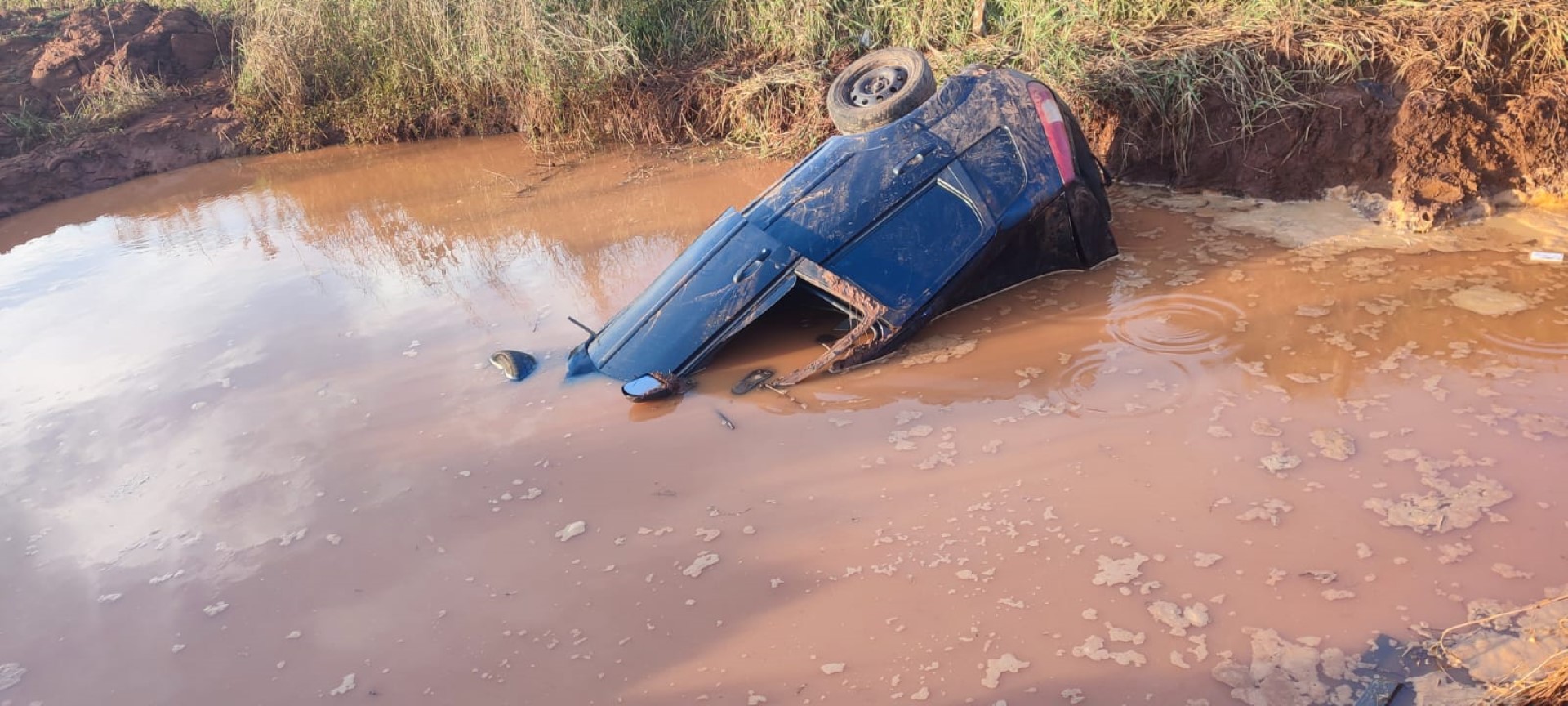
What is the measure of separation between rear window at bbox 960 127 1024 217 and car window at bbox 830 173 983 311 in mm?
140

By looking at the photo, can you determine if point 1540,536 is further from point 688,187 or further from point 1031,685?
point 688,187

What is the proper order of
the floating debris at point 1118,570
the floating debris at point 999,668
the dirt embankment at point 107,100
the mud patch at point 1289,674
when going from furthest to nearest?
the dirt embankment at point 107,100 < the floating debris at point 1118,570 < the floating debris at point 999,668 < the mud patch at point 1289,674

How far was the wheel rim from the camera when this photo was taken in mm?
5434

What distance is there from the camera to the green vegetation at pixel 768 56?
593 cm

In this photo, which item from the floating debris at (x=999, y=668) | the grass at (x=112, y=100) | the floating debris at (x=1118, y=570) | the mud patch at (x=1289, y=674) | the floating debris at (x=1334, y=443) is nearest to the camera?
the mud patch at (x=1289, y=674)

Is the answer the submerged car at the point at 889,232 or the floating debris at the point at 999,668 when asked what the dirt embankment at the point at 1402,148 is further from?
the floating debris at the point at 999,668

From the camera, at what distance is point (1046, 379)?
4.37m

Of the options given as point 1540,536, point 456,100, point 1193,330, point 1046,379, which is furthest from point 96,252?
point 1540,536

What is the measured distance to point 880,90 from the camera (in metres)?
5.46

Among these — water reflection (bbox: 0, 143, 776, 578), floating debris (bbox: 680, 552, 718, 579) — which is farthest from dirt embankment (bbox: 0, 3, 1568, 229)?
floating debris (bbox: 680, 552, 718, 579)

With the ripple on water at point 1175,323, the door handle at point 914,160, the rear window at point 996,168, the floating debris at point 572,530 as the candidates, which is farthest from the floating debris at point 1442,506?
the floating debris at point 572,530

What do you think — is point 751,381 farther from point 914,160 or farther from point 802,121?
point 802,121

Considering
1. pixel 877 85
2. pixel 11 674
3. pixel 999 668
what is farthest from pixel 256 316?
pixel 999 668

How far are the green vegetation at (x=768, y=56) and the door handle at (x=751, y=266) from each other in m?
3.30
